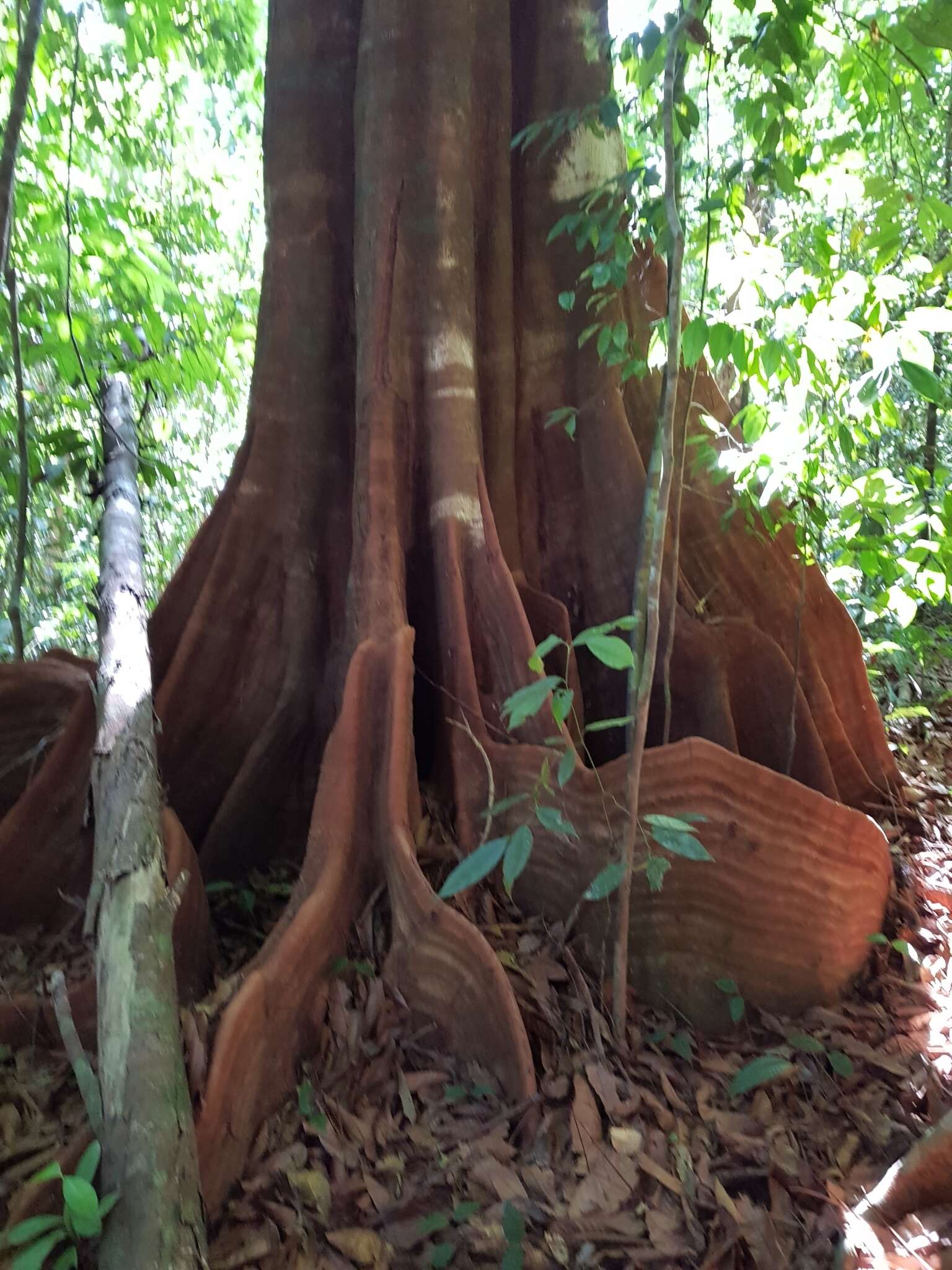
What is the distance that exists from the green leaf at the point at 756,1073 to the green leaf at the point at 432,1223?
0.79 metres

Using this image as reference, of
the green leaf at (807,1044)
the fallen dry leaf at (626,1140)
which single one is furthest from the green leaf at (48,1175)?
the green leaf at (807,1044)

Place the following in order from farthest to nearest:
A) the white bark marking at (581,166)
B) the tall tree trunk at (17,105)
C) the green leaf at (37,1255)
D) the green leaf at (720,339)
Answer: the white bark marking at (581,166) < the tall tree trunk at (17,105) < the green leaf at (720,339) < the green leaf at (37,1255)

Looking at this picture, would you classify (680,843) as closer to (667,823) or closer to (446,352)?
(667,823)

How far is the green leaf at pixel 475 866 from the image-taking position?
5.83 ft

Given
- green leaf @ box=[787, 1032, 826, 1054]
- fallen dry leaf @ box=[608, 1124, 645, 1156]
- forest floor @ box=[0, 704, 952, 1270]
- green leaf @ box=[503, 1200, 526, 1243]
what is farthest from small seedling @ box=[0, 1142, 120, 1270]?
green leaf @ box=[787, 1032, 826, 1054]

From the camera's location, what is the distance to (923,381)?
7.41ft

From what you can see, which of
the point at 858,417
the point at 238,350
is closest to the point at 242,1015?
the point at 858,417

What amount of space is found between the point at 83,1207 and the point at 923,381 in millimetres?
2742

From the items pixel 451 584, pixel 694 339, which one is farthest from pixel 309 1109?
pixel 694 339

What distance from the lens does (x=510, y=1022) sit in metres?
2.03

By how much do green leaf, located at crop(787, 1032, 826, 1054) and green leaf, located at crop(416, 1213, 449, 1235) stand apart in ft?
3.45

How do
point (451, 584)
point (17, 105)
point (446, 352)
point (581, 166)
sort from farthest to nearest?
point (581, 166), point (446, 352), point (451, 584), point (17, 105)

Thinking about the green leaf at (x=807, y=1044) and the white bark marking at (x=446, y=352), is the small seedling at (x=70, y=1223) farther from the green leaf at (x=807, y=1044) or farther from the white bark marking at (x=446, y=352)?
the white bark marking at (x=446, y=352)

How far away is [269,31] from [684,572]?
2.98 metres
